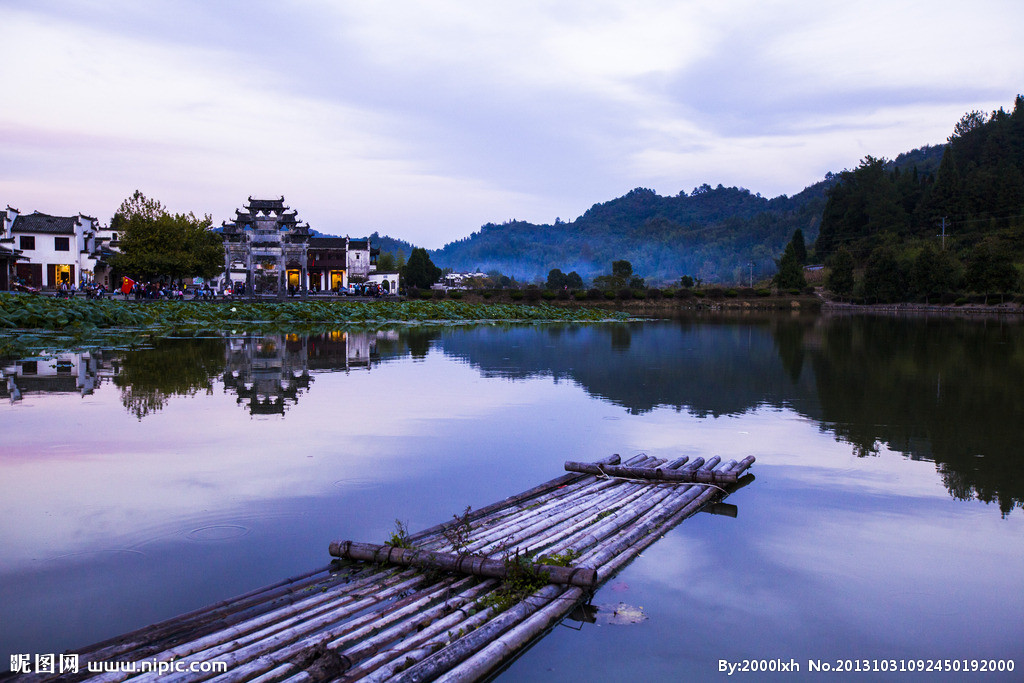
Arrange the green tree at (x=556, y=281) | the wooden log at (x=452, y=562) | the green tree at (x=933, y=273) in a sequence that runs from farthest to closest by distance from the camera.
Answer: the green tree at (x=556, y=281), the green tree at (x=933, y=273), the wooden log at (x=452, y=562)

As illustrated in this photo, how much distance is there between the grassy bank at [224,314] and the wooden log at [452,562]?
82.0 feet

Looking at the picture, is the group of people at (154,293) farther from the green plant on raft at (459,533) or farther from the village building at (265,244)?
the green plant on raft at (459,533)

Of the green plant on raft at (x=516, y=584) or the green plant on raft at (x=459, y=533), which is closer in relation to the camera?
the green plant on raft at (x=516, y=584)

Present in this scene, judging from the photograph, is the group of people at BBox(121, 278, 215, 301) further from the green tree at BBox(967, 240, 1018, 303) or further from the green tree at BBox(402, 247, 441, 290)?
the green tree at BBox(967, 240, 1018, 303)

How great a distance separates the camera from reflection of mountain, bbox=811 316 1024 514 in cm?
831

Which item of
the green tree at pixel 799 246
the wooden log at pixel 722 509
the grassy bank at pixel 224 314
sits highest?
the green tree at pixel 799 246

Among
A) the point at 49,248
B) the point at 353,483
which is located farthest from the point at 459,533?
the point at 49,248

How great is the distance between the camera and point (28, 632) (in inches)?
168

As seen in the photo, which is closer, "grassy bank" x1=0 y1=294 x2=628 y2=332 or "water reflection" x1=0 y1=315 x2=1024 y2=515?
"water reflection" x1=0 y1=315 x2=1024 y2=515

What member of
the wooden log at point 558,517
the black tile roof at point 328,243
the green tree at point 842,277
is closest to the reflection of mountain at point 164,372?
the wooden log at point 558,517

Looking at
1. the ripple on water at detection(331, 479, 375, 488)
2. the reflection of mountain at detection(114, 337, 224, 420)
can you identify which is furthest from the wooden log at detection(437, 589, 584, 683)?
the reflection of mountain at detection(114, 337, 224, 420)

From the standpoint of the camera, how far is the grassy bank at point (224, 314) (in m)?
26.0

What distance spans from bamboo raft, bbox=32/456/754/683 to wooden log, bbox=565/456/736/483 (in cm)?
83

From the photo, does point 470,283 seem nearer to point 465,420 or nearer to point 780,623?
point 465,420
